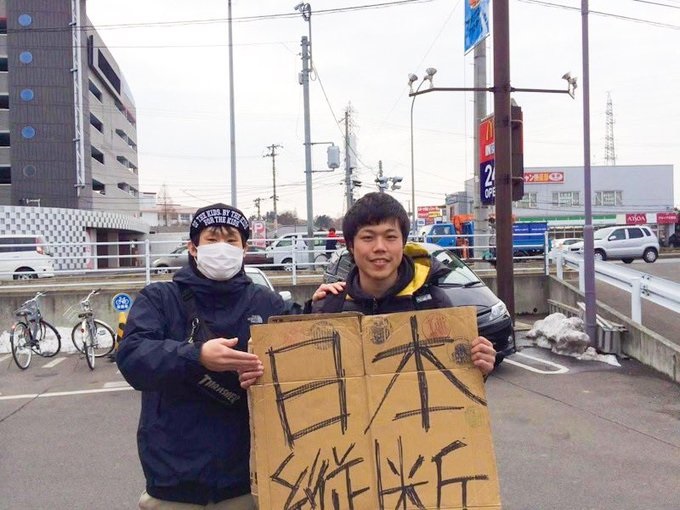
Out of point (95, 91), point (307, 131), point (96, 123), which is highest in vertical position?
point (95, 91)

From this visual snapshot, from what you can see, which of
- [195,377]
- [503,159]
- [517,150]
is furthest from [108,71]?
[195,377]

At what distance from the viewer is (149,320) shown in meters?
2.15

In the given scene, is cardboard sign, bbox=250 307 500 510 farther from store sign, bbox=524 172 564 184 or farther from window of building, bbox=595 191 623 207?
window of building, bbox=595 191 623 207

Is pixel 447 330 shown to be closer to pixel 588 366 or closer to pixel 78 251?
pixel 588 366

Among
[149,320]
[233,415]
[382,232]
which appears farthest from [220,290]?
[382,232]

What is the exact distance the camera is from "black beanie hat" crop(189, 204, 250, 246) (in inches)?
93.8

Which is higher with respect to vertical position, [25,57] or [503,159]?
[25,57]

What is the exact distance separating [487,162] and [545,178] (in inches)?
1883

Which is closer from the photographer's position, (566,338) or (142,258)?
(566,338)

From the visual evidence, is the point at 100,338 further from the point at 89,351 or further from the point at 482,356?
the point at 482,356

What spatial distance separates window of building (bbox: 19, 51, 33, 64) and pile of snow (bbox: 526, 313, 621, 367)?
45.3 metres

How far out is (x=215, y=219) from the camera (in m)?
2.38

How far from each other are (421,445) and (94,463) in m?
3.89

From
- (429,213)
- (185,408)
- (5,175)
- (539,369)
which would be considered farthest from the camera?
(429,213)
